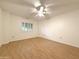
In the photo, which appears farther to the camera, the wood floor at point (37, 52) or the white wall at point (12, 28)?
the white wall at point (12, 28)

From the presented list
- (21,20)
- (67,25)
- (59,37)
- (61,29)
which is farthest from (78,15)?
(21,20)

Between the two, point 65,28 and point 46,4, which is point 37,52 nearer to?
point 46,4

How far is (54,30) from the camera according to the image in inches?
239

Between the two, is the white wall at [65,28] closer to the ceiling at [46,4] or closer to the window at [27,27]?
the ceiling at [46,4]

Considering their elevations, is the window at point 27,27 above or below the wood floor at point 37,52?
above

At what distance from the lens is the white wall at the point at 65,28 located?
4.53 m

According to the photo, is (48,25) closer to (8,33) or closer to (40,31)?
(40,31)

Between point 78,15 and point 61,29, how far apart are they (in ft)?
4.68

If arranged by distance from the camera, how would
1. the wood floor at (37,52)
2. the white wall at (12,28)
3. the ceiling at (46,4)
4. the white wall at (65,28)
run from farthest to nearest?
1. the white wall at (12,28)
2. the white wall at (65,28)
3. the ceiling at (46,4)
4. the wood floor at (37,52)

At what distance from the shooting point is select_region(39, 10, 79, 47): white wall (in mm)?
4531

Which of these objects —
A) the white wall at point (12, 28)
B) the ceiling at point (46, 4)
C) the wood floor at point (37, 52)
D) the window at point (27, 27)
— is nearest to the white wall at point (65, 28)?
the ceiling at point (46, 4)

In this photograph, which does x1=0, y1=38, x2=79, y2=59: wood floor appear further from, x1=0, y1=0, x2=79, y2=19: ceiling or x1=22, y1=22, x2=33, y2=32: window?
x1=22, y1=22, x2=33, y2=32: window

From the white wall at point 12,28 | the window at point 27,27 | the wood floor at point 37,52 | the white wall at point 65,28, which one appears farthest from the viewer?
the window at point 27,27

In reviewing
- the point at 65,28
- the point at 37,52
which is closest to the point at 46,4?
the point at 37,52
